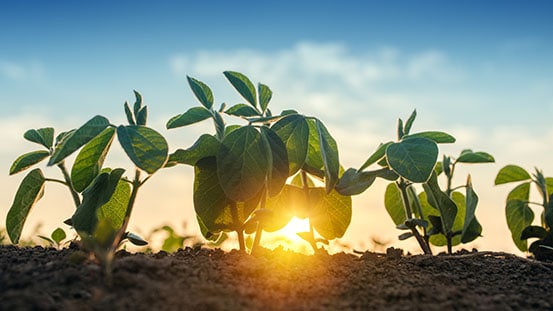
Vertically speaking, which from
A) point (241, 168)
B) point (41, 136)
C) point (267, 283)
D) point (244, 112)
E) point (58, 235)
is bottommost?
point (267, 283)

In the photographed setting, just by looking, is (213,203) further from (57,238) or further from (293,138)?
(57,238)

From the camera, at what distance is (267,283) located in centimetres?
163

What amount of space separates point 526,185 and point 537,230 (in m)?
0.30

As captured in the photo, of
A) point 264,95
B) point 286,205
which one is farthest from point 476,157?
point 264,95

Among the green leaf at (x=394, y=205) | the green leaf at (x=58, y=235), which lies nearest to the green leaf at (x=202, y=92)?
the green leaf at (x=58, y=235)

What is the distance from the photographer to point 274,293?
5.10ft

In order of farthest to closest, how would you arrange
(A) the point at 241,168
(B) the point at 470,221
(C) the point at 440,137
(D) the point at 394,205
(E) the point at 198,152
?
(D) the point at 394,205 < (B) the point at 470,221 < (C) the point at 440,137 < (E) the point at 198,152 < (A) the point at 241,168

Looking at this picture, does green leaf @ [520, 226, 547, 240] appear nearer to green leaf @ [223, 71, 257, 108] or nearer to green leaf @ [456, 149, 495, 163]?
green leaf @ [456, 149, 495, 163]

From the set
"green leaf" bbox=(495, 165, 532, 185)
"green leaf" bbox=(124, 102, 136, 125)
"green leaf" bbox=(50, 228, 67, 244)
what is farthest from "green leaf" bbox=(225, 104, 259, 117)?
"green leaf" bbox=(495, 165, 532, 185)

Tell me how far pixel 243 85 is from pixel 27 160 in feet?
2.78

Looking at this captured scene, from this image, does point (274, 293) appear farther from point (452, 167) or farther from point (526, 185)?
point (526, 185)

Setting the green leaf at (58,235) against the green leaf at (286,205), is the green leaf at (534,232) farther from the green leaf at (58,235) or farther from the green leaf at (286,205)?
the green leaf at (58,235)

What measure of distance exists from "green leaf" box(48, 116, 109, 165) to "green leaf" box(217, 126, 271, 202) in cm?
40

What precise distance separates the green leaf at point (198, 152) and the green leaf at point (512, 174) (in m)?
1.57
